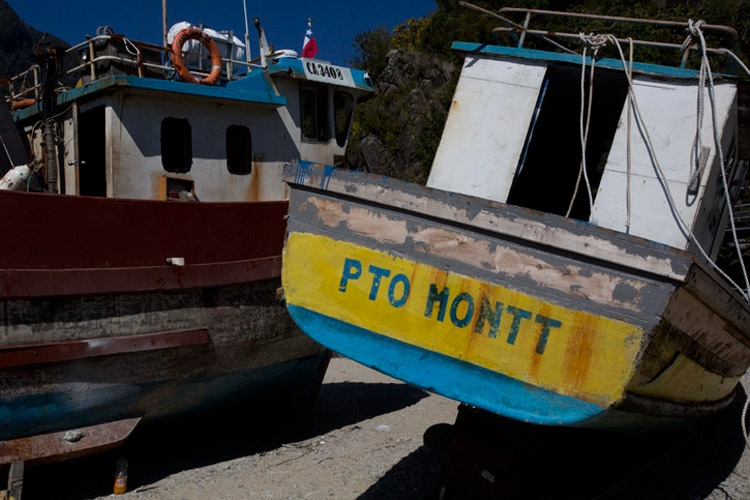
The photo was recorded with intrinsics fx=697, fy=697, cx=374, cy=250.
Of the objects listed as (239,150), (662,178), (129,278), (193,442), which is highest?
(662,178)

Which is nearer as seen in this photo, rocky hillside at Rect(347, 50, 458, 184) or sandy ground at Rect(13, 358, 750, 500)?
sandy ground at Rect(13, 358, 750, 500)

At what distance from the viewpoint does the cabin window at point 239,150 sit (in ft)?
24.2

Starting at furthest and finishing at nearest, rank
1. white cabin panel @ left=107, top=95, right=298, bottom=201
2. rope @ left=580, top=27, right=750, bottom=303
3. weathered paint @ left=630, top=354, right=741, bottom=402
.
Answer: white cabin panel @ left=107, top=95, right=298, bottom=201
rope @ left=580, top=27, right=750, bottom=303
weathered paint @ left=630, top=354, right=741, bottom=402

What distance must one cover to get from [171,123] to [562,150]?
389cm

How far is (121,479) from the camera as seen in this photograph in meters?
5.86

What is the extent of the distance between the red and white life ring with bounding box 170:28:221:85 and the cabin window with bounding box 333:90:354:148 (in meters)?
1.63

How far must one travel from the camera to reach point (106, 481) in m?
6.16

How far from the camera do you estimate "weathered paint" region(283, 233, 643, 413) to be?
3.57 metres

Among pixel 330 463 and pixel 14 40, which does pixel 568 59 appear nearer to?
pixel 330 463

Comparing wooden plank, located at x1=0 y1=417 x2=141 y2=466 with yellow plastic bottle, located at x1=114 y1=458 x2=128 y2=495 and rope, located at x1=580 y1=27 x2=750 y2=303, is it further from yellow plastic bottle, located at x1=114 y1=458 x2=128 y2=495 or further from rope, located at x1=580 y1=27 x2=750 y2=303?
rope, located at x1=580 y1=27 x2=750 y2=303

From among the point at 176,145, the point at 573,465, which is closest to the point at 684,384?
the point at 573,465

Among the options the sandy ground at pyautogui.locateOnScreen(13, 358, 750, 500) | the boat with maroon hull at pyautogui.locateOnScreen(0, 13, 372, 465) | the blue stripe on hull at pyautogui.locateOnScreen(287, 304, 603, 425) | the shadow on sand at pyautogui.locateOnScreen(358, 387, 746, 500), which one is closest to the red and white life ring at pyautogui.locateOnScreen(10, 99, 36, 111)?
the boat with maroon hull at pyautogui.locateOnScreen(0, 13, 372, 465)

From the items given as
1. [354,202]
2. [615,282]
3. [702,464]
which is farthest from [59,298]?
[702,464]

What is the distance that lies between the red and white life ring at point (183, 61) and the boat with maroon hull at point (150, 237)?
0.06 ft
